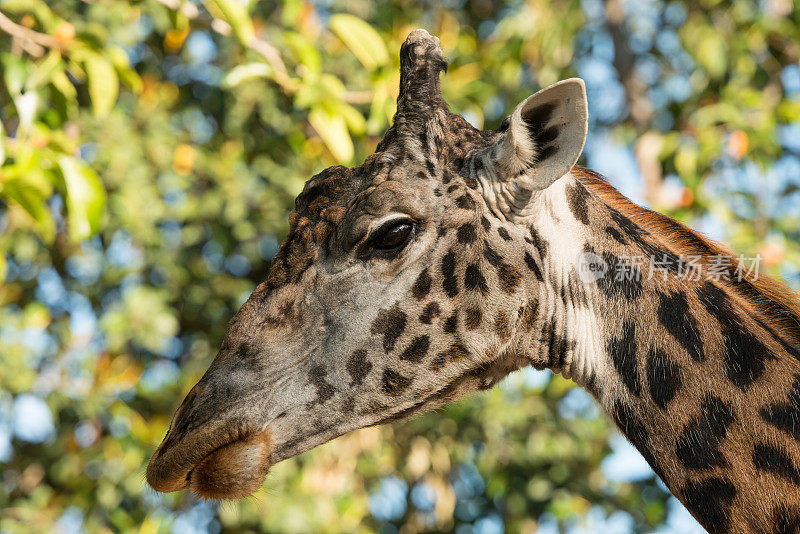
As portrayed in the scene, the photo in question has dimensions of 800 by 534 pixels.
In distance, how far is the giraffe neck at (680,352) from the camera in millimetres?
2582

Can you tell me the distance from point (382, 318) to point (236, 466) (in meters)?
0.73

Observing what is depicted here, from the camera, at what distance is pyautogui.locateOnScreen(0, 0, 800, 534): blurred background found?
639cm

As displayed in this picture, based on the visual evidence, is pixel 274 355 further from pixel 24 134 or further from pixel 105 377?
pixel 105 377

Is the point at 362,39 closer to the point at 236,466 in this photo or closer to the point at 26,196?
the point at 26,196

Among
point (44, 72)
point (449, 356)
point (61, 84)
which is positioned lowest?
point (449, 356)

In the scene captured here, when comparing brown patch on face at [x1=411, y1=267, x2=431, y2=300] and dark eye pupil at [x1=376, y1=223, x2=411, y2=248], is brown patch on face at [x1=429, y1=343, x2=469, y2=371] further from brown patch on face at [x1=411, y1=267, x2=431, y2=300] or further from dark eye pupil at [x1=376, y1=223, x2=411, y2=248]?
dark eye pupil at [x1=376, y1=223, x2=411, y2=248]

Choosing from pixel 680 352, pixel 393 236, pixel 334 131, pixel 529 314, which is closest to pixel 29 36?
pixel 334 131

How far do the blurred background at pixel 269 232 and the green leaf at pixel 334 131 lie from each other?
1657 mm

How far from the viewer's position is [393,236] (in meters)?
2.88

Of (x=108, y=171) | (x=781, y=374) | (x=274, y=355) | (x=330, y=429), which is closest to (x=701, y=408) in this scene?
(x=781, y=374)

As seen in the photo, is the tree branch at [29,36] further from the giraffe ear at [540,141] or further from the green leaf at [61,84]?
the giraffe ear at [540,141]

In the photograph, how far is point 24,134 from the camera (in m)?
3.81

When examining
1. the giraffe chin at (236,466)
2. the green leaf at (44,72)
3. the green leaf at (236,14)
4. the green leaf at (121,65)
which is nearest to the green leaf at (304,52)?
the green leaf at (236,14)

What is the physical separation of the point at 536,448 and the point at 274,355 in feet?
16.3
